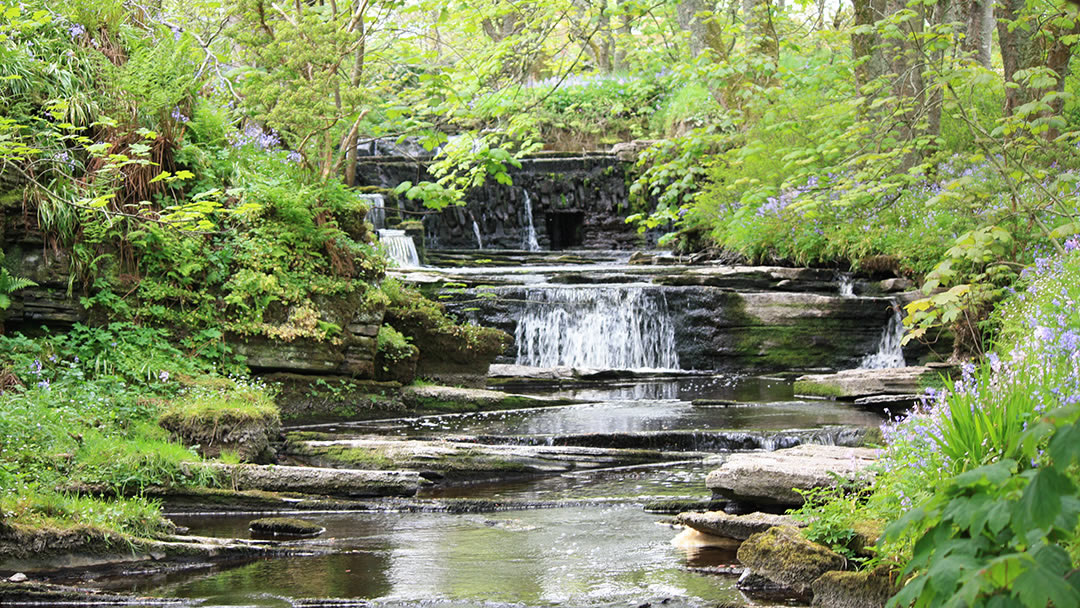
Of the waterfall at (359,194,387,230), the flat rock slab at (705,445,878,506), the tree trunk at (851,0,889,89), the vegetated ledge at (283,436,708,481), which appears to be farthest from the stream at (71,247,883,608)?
the waterfall at (359,194,387,230)

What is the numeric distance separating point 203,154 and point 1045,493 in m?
9.84

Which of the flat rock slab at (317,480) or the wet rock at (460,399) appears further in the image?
the wet rock at (460,399)

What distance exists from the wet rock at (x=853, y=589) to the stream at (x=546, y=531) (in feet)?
1.13

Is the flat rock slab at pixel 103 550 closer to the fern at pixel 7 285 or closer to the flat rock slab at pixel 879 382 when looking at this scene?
the fern at pixel 7 285

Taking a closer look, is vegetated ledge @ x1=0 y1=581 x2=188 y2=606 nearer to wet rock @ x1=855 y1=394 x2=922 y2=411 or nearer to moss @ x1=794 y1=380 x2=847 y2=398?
wet rock @ x1=855 y1=394 x2=922 y2=411

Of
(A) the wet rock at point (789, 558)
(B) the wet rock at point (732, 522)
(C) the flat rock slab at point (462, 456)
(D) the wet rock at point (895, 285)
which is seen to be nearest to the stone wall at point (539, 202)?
(D) the wet rock at point (895, 285)

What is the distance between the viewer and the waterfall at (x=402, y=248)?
18.3m

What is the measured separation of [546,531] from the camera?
6324 mm

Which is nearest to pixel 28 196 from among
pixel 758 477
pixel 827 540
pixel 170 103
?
pixel 170 103

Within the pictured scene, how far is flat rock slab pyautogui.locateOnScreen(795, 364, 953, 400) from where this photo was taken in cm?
1045

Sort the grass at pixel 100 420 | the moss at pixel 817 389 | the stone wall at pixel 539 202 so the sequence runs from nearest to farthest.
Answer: the grass at pixel 100 420 → the moss at pixel 817 389 → the stone wall at pixel 539 202

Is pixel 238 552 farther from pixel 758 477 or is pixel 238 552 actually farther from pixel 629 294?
pixel 629 294

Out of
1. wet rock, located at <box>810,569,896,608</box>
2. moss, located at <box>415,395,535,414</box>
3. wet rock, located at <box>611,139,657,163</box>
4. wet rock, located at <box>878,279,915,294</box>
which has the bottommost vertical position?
wet rock, located at <box>810,569,896,608</box>

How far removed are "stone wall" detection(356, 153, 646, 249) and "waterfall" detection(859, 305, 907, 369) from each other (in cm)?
1007
